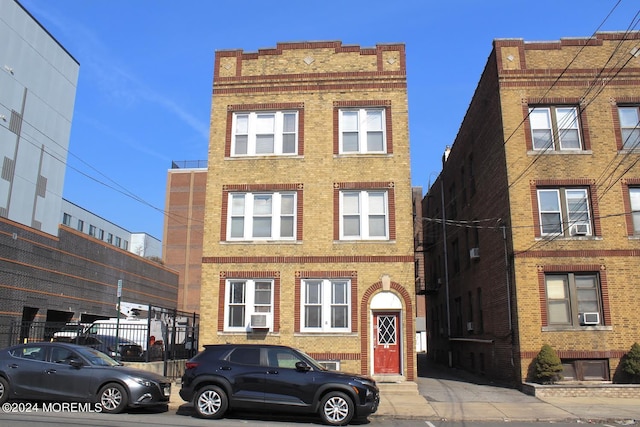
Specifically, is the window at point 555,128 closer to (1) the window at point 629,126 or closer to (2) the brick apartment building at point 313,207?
(1) the window at point 629,126

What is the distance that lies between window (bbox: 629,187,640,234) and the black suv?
11986 millimetres

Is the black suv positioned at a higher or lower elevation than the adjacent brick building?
lower

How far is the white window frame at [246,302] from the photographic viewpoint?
1902 cm

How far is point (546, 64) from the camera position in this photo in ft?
64.0

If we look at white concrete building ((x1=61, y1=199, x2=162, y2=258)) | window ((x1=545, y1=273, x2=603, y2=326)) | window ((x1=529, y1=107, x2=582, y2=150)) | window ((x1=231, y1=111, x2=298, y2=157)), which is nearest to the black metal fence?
window ((x1=231, y1=111, x2=298, y2=157))

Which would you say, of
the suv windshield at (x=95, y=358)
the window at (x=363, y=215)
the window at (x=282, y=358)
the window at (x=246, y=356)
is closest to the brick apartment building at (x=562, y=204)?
the window at (x=363, y=215)

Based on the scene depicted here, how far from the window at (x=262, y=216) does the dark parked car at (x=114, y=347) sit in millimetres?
5405

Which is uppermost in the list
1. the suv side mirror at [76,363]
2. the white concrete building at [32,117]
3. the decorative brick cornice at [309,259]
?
the white concrete building at [32,117]

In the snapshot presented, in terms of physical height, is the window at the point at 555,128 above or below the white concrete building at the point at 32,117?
below

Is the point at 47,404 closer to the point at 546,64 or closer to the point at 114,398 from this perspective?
the point at 114,398

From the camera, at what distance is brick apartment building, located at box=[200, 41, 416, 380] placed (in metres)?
18.6

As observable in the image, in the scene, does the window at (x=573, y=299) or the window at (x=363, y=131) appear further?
the window at (x=363, y=131)

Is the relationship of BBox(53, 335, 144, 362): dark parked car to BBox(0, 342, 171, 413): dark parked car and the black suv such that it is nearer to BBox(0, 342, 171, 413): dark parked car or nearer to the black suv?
BBox(0, 342, 171, 413): dark parked car

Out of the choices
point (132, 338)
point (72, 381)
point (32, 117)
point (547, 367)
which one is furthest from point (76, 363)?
point (32, 117)
